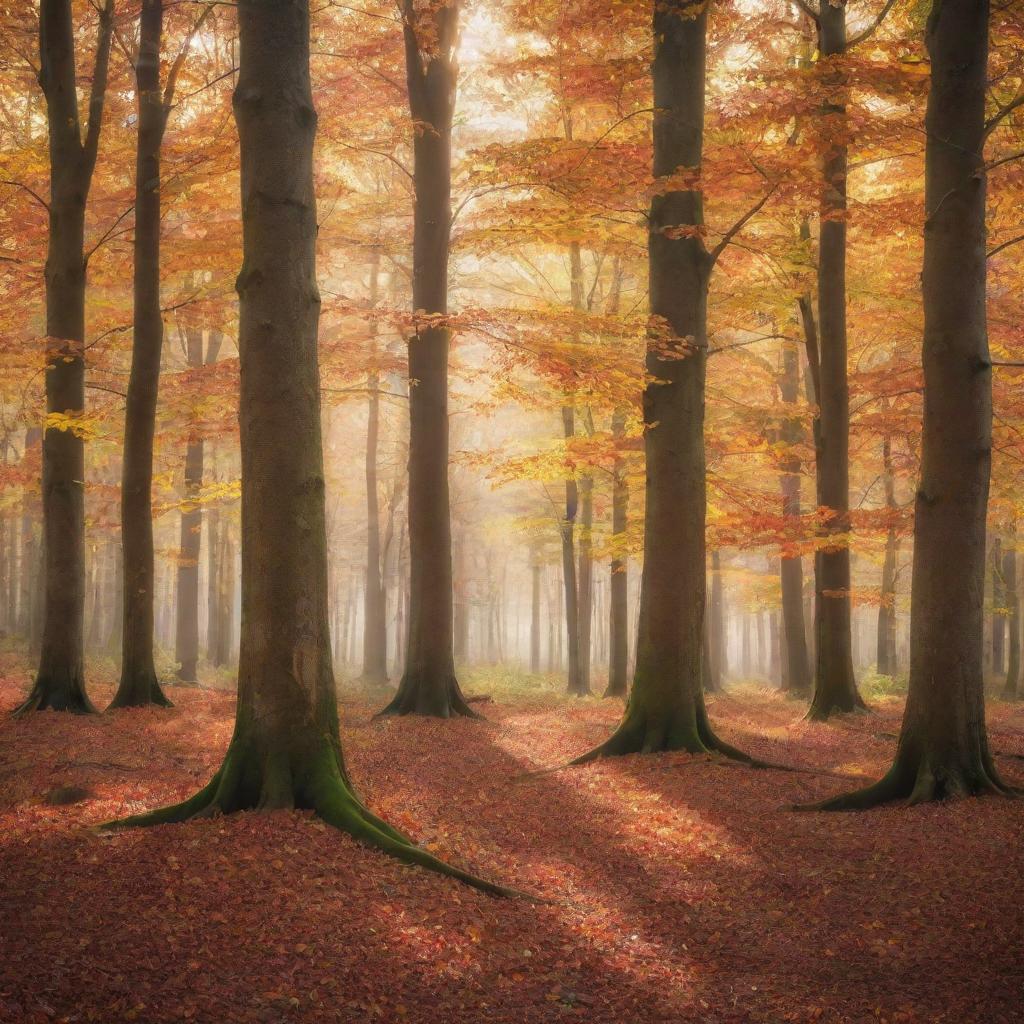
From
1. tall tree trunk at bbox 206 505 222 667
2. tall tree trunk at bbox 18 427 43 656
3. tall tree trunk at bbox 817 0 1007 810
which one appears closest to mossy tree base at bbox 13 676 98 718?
tall tree trunk at bbox 18 427 43 656

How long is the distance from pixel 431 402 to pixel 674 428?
495 cm

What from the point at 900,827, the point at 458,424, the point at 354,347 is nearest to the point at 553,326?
the point at 354,347

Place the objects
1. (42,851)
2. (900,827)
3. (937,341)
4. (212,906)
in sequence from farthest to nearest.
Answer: (937,341) → (900,827) → (42,851) → (212,906)

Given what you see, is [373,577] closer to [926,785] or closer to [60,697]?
[60,697]

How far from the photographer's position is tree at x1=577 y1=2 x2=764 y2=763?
9977 millimetres

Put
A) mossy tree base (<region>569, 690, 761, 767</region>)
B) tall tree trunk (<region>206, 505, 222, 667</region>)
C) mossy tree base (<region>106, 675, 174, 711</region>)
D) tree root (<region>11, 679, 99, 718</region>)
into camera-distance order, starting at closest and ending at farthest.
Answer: mossy tree base (<region>569, 690, 761, 767</region>) → tree root (<region>11, 679, 99, 718</region>) → mossy tree base (<region>106, 675, 174, 711</region>) → tall tree trunk (<region>206, 505, 222, 667</region>)

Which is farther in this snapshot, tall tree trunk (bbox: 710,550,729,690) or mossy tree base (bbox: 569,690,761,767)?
tall tree trunk (bbox: 710,550,729,690)

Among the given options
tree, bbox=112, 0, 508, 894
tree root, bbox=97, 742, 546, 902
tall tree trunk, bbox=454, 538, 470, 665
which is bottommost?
tall tree trunk, bbox=454, 538, 470, 665

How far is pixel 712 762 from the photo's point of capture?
31.0 feet

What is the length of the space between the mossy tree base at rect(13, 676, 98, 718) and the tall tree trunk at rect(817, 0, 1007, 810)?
9811mm

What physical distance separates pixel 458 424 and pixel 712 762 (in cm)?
2391

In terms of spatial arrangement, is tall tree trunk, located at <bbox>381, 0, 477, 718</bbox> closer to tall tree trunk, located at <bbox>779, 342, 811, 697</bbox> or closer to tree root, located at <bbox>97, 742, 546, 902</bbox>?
tree root, located at <bbox>97, 742, 546, 902</bbox>

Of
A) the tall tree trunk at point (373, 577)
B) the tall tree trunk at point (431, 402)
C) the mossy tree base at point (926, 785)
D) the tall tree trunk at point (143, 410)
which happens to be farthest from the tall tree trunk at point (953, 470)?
the tall tree trunk at point (373, 577)

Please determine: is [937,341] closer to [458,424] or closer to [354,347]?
[354,347]
